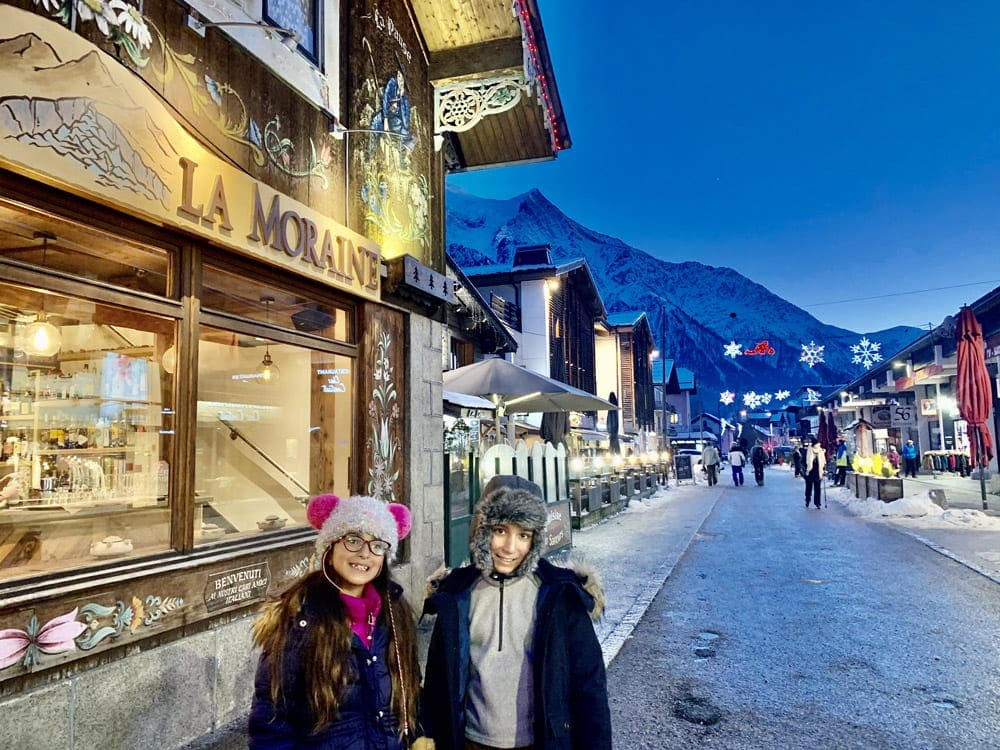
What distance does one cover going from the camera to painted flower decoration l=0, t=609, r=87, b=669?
313cm

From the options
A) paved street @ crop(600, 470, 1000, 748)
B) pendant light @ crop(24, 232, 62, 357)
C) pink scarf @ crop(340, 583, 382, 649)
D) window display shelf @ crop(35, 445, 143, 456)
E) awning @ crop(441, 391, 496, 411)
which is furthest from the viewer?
awning @ crop(441, 391, 496, 411)

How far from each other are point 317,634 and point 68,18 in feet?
11.9

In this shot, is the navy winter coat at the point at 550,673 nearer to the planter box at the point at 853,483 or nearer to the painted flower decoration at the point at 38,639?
the painted flower decoration at the point at 38,639

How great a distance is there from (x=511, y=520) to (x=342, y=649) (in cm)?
77

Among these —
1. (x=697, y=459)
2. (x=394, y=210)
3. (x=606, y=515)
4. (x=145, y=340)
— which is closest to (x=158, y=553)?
(x=145, y=340)

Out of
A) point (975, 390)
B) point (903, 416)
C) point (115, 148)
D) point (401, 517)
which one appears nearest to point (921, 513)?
point (975, 390)

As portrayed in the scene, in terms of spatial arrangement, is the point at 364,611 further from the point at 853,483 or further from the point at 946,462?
the point at 946,462

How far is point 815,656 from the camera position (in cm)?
564

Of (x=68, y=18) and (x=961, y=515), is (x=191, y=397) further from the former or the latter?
(x=961, y=515)

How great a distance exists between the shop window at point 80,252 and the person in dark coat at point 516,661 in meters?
2.90

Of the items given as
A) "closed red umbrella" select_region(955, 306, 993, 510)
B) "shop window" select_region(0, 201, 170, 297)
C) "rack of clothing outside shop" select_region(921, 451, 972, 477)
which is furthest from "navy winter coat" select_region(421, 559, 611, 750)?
"rack of clothing outside shop" select_region(921, 451, 972, 477)

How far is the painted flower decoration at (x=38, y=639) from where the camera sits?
123 inches

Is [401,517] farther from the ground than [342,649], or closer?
farther from the ground

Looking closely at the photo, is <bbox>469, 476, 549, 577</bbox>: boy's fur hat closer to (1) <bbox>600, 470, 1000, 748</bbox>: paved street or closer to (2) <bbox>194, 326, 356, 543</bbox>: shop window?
(1) <bbox>600, 470, 1000, 748</bbox>: paved street
